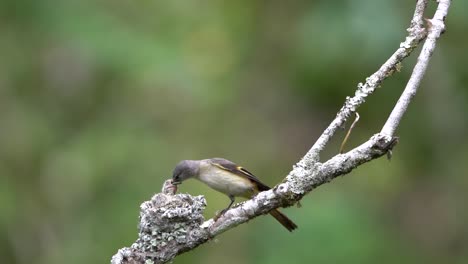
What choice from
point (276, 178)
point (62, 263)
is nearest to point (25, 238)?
point (62, 263)

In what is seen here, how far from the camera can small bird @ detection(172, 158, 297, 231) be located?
247 inches

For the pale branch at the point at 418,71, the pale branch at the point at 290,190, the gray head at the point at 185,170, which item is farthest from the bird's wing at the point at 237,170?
the pale branch at the point at 418,71

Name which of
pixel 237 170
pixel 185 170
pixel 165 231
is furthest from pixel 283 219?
pixel 165 231

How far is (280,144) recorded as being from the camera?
12.8 meters

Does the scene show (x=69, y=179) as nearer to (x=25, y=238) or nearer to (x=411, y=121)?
(x=25, y=238)

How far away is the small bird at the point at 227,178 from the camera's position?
6.28 meters

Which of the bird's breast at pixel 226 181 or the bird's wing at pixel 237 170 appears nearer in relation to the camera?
the bird's wing at pixel 237 170

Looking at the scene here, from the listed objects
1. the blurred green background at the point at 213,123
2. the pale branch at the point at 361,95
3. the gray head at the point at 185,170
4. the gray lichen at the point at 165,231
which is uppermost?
the blurred green background at the point at 213,123

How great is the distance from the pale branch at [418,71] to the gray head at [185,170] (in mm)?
2460

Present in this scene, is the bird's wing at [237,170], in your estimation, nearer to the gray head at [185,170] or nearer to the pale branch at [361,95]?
the gray head at [185,170]

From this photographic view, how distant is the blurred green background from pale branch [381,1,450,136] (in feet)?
17.5

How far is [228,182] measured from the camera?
6605 mm

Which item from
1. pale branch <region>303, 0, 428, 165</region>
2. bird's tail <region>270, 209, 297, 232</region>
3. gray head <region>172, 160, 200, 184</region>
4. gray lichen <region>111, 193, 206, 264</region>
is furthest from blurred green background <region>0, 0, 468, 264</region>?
pale branch <region>303, 0, 428, 165</region>

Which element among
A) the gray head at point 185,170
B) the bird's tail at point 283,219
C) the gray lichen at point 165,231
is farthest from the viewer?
the gray head at point 185,170
